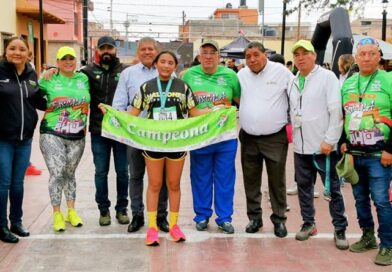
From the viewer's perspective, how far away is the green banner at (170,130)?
4.97 m

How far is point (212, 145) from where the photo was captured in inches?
207

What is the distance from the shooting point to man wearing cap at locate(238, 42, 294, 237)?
5.07 metres

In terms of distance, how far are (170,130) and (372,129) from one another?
1.87 metres

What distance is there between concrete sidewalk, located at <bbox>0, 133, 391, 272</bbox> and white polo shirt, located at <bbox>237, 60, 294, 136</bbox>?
1153mm

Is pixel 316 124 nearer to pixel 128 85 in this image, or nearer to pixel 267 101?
pixel 267 101

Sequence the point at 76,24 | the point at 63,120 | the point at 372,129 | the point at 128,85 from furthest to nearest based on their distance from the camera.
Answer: the point at 76,24 → the point at 128,85 → the point at 63,120 → the point at 372,129

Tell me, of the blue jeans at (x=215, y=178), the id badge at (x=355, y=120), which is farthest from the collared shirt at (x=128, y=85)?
the id badge at (x=355, y=120)

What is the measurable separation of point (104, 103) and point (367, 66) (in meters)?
2.69

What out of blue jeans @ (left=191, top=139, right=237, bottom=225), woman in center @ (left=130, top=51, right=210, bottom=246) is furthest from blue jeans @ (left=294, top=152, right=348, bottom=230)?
woman in center @ (left=130, top=51, right=210, bottom=246)

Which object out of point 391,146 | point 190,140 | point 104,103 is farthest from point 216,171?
point 391,146

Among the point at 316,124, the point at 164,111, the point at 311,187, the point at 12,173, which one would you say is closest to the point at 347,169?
the point at 316,124

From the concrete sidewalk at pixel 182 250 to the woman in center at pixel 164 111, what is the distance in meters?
0.31

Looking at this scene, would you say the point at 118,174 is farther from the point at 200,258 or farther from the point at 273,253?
the point at 273,253

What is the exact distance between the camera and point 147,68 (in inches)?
212
